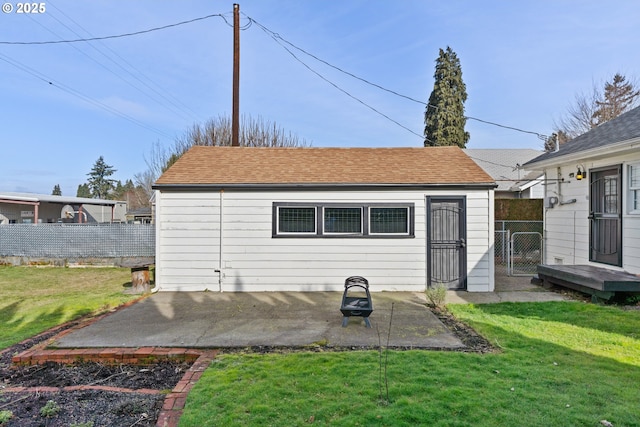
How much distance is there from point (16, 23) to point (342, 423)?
Answer: 45.6 ft

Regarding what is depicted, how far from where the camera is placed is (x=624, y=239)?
675 cm

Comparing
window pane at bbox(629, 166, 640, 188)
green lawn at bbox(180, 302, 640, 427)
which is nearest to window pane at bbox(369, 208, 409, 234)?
green lawn at bbox(180, 302, 640, 427)

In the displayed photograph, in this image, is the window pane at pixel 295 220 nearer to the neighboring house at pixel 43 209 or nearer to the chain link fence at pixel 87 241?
the chain link fence at pixel 87 241

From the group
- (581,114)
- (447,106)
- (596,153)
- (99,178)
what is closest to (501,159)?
(447,106)

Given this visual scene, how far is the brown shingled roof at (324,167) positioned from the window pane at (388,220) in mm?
635

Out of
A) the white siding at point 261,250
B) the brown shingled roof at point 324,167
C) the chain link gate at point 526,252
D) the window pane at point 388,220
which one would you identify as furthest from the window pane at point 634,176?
the chain link gate at point 526,252

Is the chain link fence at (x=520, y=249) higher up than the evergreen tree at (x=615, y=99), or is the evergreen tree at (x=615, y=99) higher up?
the evergreen tree at (x=615, y=99)

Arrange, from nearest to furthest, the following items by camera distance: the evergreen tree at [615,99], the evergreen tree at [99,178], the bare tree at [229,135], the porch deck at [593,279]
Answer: the porch deck at [593,279] → the bare tree at [229,135] → the evergreen tree at [615,99] → the evergreen tree at [99,178]

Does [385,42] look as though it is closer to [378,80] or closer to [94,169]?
[378,80]

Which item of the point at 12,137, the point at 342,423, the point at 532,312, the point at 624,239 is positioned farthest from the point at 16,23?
the point at 624,239

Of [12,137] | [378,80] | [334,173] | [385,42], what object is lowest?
[334,173]

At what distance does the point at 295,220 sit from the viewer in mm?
7824

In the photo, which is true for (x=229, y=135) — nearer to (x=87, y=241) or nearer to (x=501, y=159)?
(x=87, y=241)

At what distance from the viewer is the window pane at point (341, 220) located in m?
7.75
